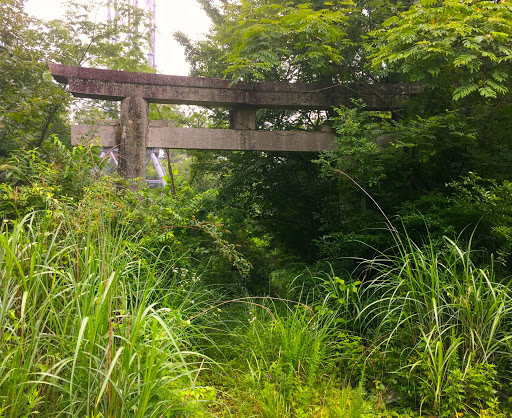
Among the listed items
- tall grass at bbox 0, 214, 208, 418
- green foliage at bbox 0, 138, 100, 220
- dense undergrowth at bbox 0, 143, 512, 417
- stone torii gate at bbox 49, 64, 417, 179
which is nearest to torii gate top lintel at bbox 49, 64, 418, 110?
stone torii gate at bbox 49, 64, 417, 179

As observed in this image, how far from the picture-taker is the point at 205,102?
525 cm

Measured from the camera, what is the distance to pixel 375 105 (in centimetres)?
543

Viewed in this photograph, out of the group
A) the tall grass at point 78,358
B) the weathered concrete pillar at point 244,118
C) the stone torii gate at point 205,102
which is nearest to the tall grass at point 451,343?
the tall grass at point 78,358

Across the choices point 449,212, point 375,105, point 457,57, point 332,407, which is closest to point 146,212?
point 332,407

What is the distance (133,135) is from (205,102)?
3.34 feet

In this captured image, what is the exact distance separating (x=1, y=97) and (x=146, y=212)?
3.04 m

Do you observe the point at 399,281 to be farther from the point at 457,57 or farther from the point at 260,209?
the point at 260,209

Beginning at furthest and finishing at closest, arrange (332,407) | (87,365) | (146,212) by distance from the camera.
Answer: (146,212) → (332,407) → (87,365)

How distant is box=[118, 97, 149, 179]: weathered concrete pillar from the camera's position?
516 centimetres

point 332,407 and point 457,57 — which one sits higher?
point 457,57

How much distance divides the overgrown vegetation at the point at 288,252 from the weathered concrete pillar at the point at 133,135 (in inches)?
33.6

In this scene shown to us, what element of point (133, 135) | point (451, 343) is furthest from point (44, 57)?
point (451, 343)

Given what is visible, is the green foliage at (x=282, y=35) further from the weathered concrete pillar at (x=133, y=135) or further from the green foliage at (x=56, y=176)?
the green foliage at (x=56, y=176)

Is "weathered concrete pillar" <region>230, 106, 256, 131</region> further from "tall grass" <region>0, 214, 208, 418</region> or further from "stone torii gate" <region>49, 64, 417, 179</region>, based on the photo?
"tall grass" <region>0, 214, 208, 418</region>
